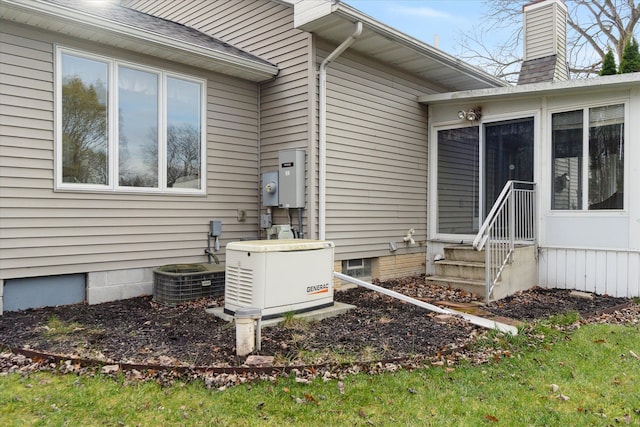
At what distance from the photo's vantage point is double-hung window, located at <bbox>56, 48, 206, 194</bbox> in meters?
5.01

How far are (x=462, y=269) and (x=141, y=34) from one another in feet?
16.4

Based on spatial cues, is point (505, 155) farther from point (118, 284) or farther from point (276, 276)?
point (118, 284)

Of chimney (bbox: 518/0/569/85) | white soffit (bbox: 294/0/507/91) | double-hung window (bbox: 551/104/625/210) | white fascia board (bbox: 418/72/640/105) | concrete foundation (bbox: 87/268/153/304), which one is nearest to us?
concrete foundation (bbox: 87/268/153/304)

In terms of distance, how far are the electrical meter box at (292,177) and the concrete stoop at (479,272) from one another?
2278mm

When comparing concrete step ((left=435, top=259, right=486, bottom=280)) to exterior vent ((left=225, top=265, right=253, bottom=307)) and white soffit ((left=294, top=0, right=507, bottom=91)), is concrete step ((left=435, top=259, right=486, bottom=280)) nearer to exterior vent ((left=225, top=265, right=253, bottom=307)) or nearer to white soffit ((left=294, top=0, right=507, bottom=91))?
white soffit ((left=294, top=0, right=507, bottom=91))

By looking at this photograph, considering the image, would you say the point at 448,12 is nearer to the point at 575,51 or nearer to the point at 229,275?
the point at 575,51

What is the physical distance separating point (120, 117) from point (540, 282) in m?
6.22

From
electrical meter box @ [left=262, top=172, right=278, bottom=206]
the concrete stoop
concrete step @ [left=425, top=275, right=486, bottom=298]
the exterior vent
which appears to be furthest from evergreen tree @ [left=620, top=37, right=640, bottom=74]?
the exterior vent

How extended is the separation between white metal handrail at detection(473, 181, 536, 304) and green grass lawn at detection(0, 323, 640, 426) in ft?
7.62

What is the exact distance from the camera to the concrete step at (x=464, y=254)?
6.32m

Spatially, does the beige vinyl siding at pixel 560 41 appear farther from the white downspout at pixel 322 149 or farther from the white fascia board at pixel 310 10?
the white fascia board at pixel 310 10

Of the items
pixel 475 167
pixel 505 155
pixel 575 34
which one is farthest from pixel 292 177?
pixel 575 34

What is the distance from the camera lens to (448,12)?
766 inches

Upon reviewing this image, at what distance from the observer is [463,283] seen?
20.1 ft
